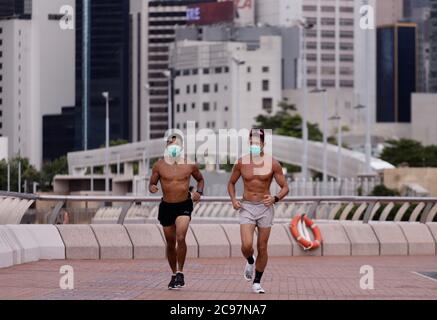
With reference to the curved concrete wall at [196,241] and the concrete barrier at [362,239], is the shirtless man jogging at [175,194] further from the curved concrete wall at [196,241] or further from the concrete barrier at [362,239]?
the concrete barrier at [362,239]

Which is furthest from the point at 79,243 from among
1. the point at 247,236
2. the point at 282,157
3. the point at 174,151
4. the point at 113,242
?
the point at 282,157

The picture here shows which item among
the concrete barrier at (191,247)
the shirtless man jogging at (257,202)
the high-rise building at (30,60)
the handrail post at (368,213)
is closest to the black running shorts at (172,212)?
the shirtless man jogging at (257,202)

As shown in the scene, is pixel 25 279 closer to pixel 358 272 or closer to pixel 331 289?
pixel 331 289

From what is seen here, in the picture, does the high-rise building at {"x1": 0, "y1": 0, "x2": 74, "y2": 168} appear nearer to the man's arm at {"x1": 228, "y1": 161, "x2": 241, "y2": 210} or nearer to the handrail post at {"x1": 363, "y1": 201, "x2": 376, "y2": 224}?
the handrail post at {"x1": 363, "y1": 201, "x2": 376, "y2": 224}

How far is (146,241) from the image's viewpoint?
30656mm

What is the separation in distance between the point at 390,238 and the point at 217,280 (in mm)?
12303

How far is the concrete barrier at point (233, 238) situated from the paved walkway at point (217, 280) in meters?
1.67

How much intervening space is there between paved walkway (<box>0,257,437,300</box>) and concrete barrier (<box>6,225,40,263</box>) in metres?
0.32

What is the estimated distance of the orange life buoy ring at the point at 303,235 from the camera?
108ft

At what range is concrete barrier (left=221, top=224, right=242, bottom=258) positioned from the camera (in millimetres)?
32031

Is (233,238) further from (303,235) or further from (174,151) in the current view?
(174,151)
